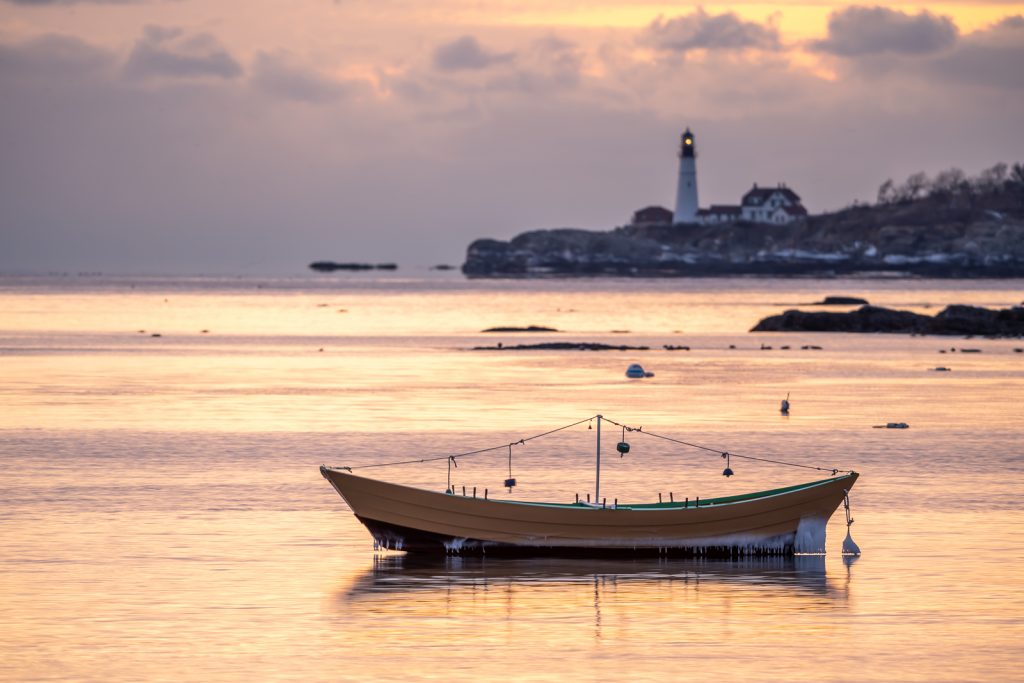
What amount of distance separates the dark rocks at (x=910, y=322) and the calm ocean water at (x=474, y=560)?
2552 cm

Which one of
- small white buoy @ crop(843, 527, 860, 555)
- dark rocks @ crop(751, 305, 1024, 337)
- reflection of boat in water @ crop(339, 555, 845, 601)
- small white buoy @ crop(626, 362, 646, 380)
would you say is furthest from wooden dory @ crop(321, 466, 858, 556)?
dark rocks @ crop(751, 305, 1024, 337)

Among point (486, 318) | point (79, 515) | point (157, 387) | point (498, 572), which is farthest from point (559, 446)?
point (486, 318)

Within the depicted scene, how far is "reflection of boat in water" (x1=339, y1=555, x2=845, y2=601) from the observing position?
884 inches

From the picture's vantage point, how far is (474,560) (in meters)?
23.8

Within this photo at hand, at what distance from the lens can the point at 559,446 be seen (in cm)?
4122

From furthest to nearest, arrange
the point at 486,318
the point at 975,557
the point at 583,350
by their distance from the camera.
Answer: the point at 486,318 < the point at 583,350 < the point at 975,557

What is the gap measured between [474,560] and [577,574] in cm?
170

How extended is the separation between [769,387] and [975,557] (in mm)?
36841

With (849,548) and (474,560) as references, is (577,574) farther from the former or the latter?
(849,548)

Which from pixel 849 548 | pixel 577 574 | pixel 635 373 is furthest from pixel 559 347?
pixel 577 574

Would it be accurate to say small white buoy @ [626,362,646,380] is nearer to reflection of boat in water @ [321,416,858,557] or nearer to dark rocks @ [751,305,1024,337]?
dark rocks @ [751,305,1024,337]

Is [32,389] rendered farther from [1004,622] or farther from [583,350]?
[1004,622]

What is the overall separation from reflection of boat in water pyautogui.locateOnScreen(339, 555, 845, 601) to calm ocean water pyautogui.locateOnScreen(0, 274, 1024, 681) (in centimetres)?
6

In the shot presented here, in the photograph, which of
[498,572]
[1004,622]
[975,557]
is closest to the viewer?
[1004,622]
